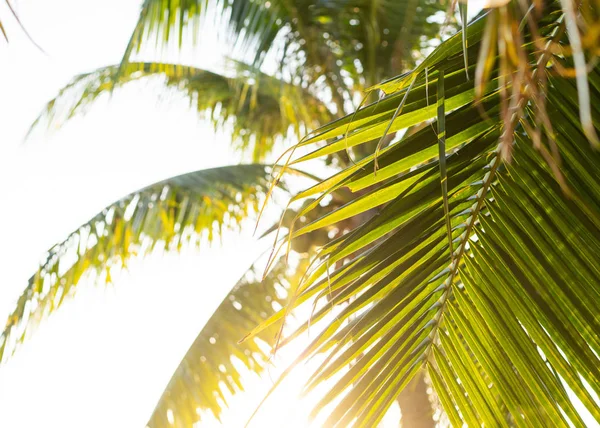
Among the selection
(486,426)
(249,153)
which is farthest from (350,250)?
(249,153)

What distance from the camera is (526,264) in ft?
1.83

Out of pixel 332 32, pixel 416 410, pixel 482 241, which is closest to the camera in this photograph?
pixel 482 241

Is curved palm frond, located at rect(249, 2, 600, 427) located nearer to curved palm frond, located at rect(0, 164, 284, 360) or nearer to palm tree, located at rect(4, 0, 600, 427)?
palm tree, located at rect(4, 0, 600, 427)

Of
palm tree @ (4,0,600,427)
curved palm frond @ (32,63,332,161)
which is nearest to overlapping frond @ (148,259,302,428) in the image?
curved palm frond @ (32,63,332,161)

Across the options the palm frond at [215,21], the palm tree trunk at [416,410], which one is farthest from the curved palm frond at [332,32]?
the palm tree trunk at [416,410]

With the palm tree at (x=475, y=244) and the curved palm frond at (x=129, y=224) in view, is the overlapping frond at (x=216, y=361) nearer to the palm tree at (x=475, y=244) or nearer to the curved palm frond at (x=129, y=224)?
the curved palm frond at (x=129, y=224)

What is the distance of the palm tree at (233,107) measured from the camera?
2246 mm

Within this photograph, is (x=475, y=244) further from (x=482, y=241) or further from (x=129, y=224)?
(x=129, y=224)

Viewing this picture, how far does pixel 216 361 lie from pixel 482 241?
205 cm

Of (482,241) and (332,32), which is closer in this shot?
(482,241)

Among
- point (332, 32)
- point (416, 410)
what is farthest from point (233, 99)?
point (416, 410)

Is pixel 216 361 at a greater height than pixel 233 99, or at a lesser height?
lesser

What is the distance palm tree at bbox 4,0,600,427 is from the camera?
0.53m

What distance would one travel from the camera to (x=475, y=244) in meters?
0.59
